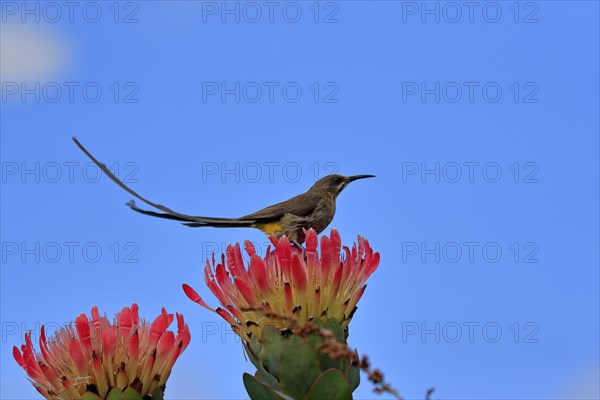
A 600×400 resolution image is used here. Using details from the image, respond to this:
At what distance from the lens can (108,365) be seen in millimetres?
3588

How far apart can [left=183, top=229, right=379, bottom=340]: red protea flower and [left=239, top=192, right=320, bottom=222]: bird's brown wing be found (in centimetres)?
250

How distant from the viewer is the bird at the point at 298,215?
5738 mm

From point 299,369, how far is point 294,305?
31cm

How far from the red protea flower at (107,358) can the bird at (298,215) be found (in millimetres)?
1255

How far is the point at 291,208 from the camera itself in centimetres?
671

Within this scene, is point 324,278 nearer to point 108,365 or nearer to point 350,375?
point 350,375

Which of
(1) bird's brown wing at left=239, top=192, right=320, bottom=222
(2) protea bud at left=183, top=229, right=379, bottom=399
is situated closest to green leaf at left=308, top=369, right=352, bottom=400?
(2) protea bud at left=183, top=229, right=379, bottom=399

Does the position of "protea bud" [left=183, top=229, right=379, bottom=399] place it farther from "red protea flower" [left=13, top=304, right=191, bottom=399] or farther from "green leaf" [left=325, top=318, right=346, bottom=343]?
"red protea flower" [left=13, top=304, right=191, bottom=399]

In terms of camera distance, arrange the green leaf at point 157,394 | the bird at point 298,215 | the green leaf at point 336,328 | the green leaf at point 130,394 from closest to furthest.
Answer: the green leaf at point 336,328
the green leaf at point 130,394
the green leaf at point 157,394
the bird at point 298,215

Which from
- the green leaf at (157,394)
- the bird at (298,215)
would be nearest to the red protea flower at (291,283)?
the green leaf at (157,394)

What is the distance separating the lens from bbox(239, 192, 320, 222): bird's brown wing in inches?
249

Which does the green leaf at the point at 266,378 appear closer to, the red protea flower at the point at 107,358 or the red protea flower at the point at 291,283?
the red protea flower at the point at 291,283

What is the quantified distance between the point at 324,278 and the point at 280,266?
0.63ft

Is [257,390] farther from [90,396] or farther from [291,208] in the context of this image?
[291,208]
